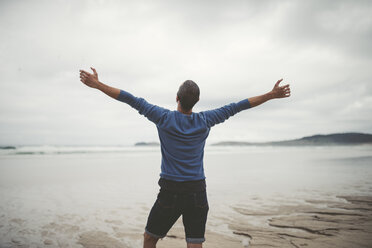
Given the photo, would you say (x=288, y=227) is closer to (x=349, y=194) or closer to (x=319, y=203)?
(x=319, y=203)

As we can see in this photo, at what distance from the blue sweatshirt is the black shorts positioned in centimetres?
9

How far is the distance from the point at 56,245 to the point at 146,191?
4.16m

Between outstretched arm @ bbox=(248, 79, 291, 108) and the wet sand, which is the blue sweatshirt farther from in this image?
the wet sand

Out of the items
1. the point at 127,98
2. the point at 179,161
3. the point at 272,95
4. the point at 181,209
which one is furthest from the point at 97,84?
the point at 272,95

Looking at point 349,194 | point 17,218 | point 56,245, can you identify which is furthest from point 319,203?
point 17,218

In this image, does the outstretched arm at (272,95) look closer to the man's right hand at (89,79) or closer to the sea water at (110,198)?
the man's right hand at (89,79)

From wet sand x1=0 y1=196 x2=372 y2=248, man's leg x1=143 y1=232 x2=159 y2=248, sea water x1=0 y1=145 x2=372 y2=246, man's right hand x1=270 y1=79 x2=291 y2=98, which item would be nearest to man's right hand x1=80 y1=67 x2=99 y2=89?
man's leg x1=143 y1=232 x2=159 y2=248

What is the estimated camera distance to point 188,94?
241 centimetres

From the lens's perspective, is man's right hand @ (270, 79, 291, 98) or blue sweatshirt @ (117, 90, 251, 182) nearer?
blue sweatshirt @ (117, 90, 251, 182)

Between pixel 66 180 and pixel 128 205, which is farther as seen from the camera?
pixel 66 180

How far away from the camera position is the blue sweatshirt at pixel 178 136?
2408 millimetres

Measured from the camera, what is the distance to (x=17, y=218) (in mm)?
5176

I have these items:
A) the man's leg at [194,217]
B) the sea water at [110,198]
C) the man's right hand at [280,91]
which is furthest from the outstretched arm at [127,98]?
the sea water at [110,198]

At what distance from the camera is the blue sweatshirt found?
241cm
